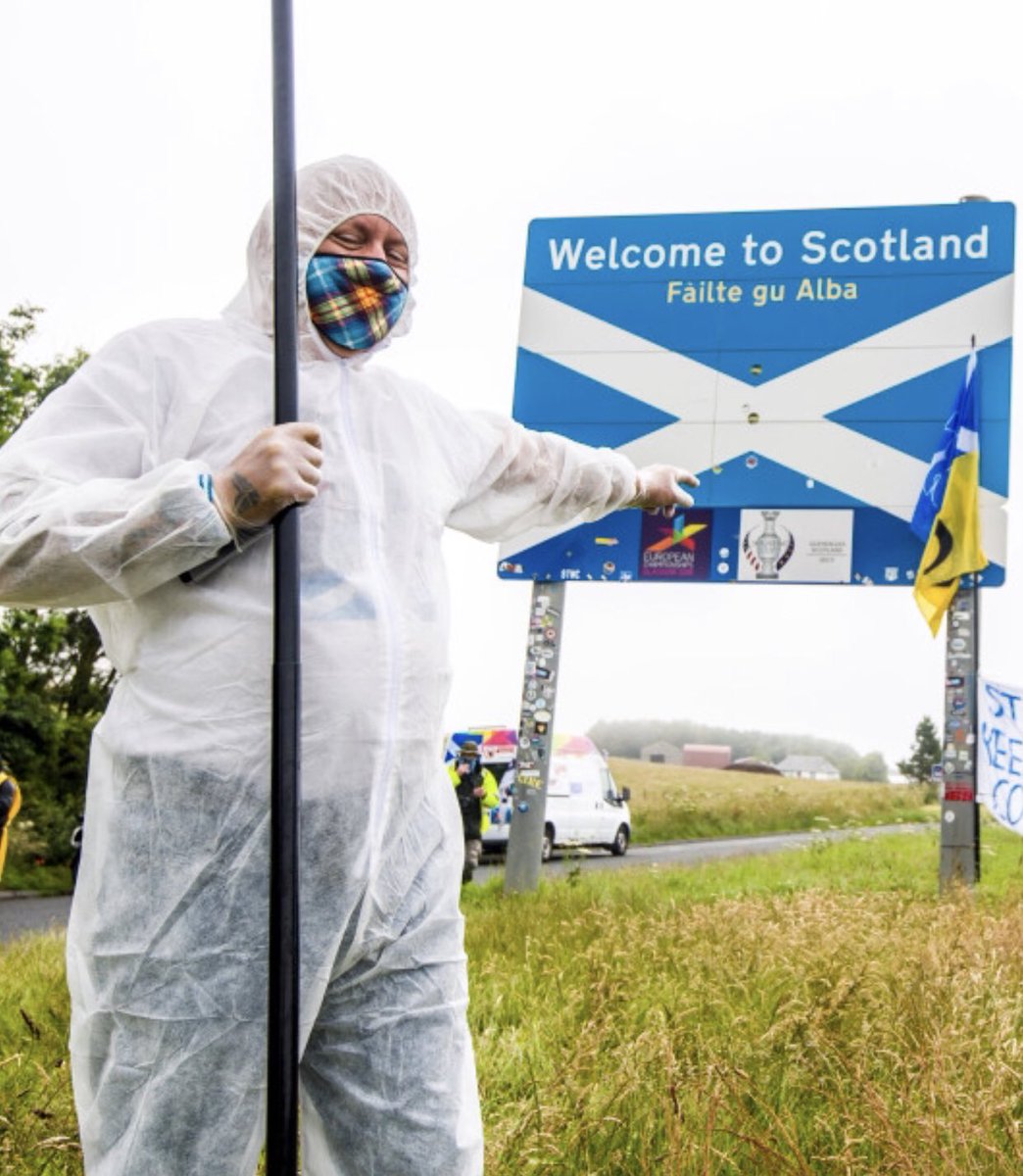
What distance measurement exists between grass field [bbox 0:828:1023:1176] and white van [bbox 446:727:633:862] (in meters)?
12.9

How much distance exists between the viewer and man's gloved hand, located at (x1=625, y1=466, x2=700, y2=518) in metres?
2.91

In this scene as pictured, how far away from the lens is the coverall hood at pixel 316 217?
2396 mm

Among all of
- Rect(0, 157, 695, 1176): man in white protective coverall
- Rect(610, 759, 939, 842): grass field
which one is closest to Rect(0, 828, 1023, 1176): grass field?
Rect(0, 157, 695, 1176): man in white protective coverall

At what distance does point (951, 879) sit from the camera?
31.6ft

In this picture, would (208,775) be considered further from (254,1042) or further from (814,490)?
(814,490)

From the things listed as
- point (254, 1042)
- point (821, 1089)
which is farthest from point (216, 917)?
point (821, 1089)

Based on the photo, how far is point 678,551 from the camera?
32.6 ft

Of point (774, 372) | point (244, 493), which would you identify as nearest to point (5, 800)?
point (244, 493)

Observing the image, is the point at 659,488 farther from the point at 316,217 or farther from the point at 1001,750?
the point at 1001,750

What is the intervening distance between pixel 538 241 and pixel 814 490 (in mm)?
2623

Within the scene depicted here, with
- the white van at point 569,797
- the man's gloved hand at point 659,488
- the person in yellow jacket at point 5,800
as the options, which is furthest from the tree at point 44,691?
the man's gloved hand at point 659,488

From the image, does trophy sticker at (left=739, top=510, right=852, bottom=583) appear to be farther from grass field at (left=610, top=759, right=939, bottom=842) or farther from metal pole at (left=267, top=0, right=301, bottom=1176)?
grass field at (left=610, top=759, right=939, bottom=842)

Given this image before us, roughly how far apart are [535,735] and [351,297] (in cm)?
866

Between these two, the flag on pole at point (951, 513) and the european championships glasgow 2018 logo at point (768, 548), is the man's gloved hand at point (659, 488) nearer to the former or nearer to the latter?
the flag on pole at point (951, 513)
